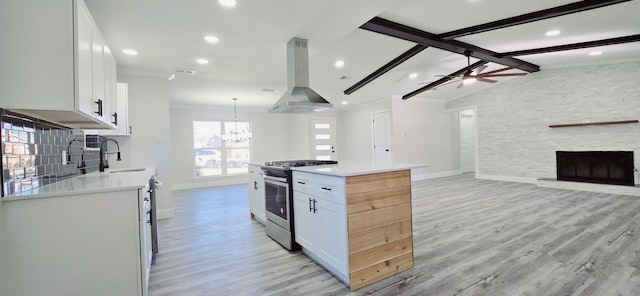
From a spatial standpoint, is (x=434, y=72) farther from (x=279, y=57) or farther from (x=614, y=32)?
(x=279, y=57)

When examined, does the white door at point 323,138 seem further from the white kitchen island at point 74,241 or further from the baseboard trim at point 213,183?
the white kitchen island at point 74,241

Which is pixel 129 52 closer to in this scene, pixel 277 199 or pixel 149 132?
pixel 149 132

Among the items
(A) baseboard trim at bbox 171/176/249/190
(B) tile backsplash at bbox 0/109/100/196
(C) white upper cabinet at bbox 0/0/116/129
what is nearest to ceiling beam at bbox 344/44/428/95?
(A) baseboard trim at bbox 171/176/249/190

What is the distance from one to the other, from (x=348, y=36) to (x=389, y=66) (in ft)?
5.40

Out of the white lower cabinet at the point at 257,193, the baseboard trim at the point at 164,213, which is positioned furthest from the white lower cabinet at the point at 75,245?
the baseboard trim at the point at 164,213

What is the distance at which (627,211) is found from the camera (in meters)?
3.80

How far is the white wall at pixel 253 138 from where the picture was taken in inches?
283

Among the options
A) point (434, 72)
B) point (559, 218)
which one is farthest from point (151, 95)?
point (559, 218)

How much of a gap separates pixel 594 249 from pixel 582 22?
299 cm

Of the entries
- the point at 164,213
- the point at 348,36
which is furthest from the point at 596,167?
the point at 164,213

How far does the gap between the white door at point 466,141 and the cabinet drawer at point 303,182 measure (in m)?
7.89

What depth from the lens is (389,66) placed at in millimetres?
5027

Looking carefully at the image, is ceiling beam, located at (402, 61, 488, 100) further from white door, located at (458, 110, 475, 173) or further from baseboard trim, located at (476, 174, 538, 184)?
baseboard trim, located at (476, 174, 538, 184)

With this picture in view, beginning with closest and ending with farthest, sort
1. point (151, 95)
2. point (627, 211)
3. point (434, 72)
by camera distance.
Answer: point (627, 211) < point (151, 95) < point (434, 72)
